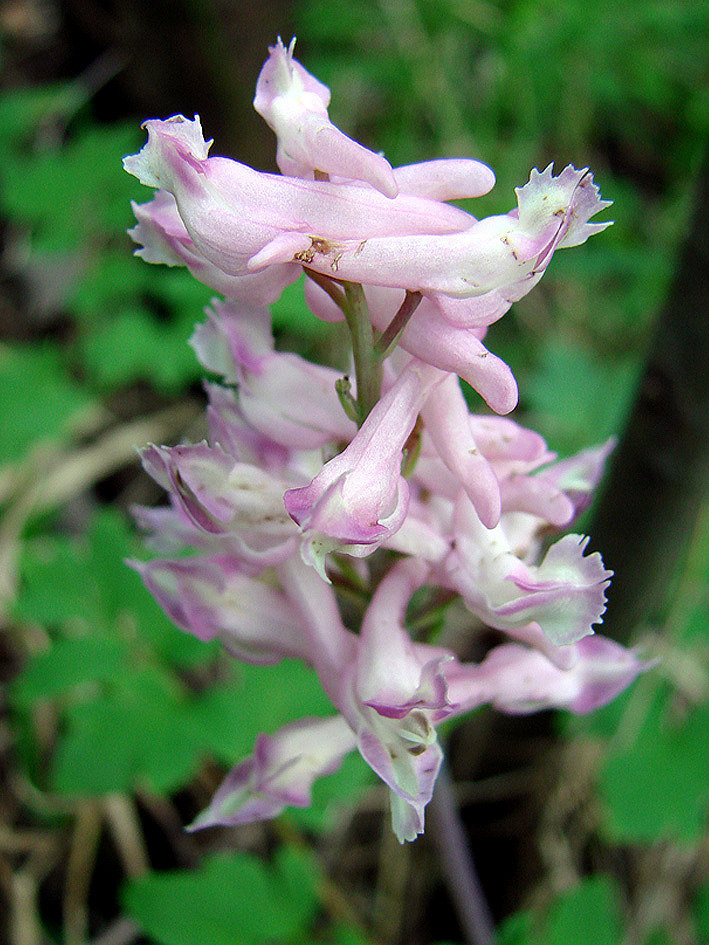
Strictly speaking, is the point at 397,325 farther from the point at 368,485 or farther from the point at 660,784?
the point at 660,784

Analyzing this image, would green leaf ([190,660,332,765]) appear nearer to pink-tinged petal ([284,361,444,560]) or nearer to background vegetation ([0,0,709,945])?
background vegetation ([0,0,709,945])

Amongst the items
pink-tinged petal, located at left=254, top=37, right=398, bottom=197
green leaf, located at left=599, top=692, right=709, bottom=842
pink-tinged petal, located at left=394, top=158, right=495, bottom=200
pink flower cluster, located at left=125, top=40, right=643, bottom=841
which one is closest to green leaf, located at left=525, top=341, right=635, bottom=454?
green leaf, located at left=599, top=692, right=709, bottom=842

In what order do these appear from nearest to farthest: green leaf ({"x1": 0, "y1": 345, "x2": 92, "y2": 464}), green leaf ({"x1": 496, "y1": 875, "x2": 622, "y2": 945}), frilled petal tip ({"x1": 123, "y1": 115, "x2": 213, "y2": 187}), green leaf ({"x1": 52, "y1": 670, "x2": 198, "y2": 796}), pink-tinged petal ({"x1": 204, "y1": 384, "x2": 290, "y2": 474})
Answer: frilled petal tip ({"x1": 123, "y1": 115, "x2": 213, "y2": 187}) < pink-tinged petal ({"x1": 204, "y1": 384, "x2": 290, "y2": 474}) < green leaf ({"x1": 496, "y1": 875, "x2": 622, "y2": 945}) < green leaf ({"x1": 52, "y1": 670, "x2": 198, "y2": 796}) < green leaf ({"x1": 0, "y1": 345, "x2": 92, "y2": 464})

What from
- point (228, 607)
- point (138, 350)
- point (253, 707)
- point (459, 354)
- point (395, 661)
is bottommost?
point (253, 707)

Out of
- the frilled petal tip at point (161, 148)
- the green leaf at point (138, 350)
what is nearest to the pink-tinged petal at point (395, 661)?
the frilled petal tip at point (161, 148)

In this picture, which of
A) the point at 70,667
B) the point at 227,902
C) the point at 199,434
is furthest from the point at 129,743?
the point at 199,434

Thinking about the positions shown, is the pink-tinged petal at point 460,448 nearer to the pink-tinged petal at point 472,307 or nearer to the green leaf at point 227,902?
the pink-tinged petal at point 472,307

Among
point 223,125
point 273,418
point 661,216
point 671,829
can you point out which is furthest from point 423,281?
point 661,216
